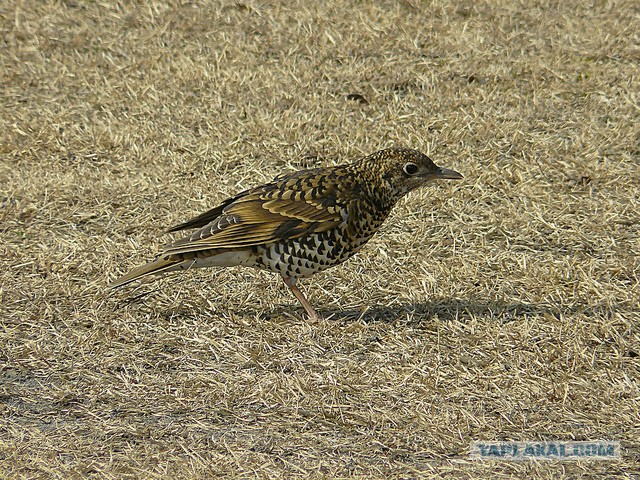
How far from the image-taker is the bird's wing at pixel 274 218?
566 cm

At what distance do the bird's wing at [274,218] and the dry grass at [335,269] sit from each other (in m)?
0.47

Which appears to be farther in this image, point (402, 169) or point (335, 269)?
point (335, 269)

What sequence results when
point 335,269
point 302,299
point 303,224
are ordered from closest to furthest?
1. point 303,224
2. point 302,299
3. point 335,269

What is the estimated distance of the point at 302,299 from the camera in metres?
5.79

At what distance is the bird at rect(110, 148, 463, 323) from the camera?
223 inches

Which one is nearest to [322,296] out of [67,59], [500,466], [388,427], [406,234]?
[406,234]

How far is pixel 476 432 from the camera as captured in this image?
4676 millimetres

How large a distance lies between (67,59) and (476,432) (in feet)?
20.6

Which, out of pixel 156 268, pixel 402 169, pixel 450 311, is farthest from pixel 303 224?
pixel 450 311

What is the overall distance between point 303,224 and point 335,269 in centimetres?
86

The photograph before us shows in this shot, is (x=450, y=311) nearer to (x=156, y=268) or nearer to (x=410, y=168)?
(x=410, y=168)

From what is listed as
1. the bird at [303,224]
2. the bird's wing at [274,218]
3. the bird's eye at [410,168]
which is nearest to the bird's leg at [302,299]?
the bird at [303,224]

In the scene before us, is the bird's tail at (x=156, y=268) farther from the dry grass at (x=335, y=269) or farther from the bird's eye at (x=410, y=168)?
the bird's eye at (x=410, y=168)

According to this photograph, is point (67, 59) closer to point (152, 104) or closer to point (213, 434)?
point (152, 104)
